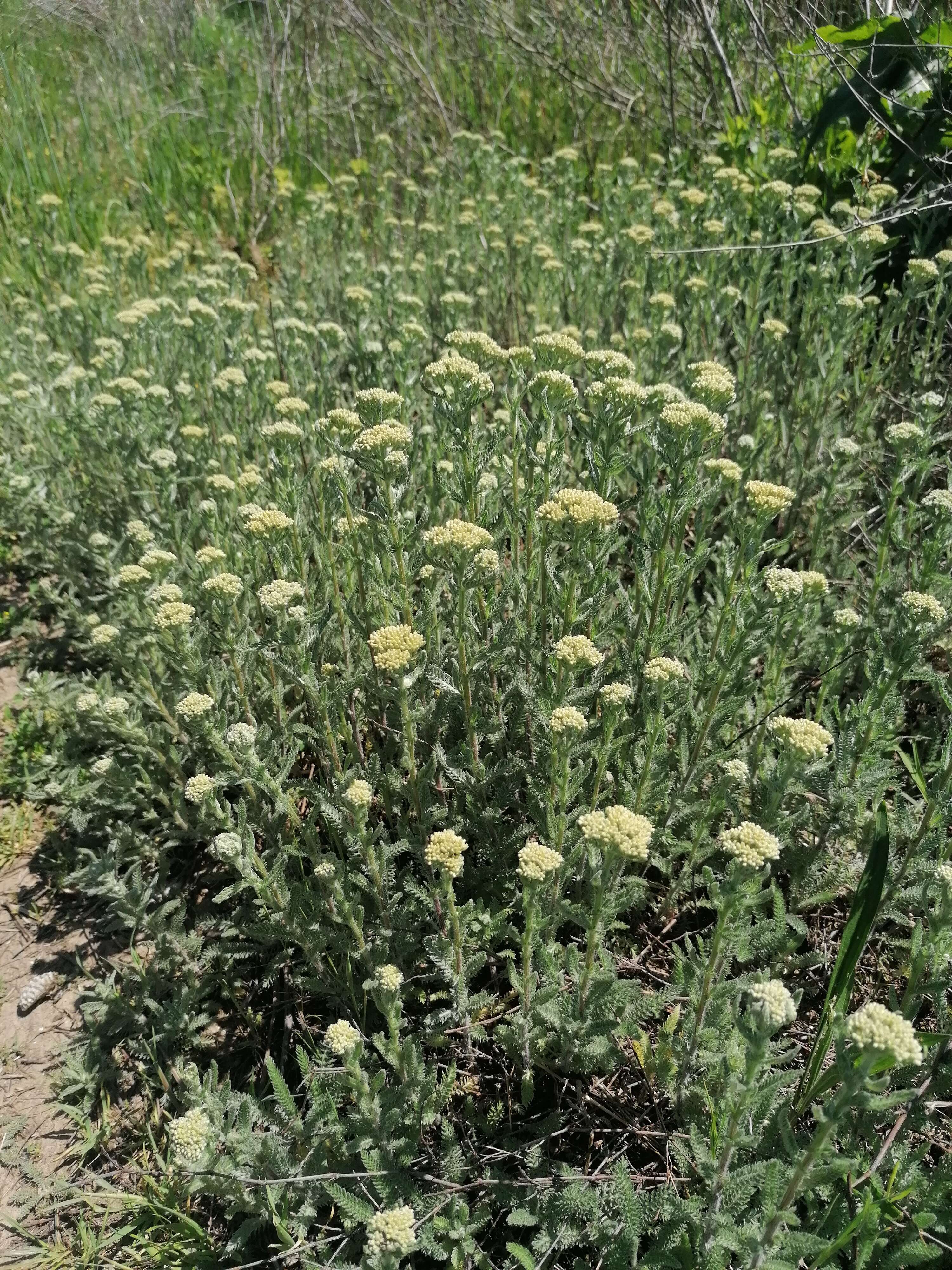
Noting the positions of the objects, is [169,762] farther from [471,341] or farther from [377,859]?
[471,341]

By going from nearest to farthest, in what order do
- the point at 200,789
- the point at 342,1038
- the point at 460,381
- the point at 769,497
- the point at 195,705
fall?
the point at 342,1038, the point at 200,789, the point at 195,705, the point at 769,497, the point at 460,381

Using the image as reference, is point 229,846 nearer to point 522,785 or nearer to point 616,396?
point 522,785

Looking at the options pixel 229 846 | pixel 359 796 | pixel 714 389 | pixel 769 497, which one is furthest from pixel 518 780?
pixel 714 389

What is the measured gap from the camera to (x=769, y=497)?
2.62 meters

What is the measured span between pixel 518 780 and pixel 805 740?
1148 millimetres

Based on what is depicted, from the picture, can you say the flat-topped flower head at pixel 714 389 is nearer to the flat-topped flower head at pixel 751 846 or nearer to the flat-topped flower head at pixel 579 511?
the flat-topped flower head at pixel 579 511

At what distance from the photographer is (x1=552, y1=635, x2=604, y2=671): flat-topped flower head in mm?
2309

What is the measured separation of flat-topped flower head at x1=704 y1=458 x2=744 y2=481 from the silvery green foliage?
52 millimetres

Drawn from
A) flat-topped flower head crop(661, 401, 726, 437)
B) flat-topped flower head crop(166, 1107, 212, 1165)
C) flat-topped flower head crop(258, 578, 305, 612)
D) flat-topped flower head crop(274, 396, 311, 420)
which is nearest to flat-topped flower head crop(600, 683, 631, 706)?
flat-topped flower head crop(661, 401, 726, 437)

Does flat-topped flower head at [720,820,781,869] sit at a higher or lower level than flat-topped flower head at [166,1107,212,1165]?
higher

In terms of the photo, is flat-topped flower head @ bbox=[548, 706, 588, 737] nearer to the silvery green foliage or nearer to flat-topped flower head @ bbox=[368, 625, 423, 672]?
the silvery green foliage

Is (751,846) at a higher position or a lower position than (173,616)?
higher

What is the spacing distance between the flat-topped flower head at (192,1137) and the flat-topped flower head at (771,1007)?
1311 millimetres

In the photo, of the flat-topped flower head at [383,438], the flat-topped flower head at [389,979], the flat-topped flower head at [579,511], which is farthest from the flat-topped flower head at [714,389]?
the flat-topped flower head at [389,979]
